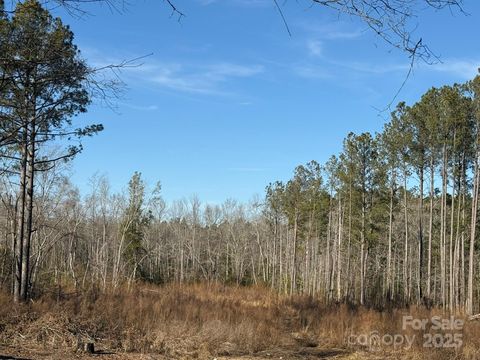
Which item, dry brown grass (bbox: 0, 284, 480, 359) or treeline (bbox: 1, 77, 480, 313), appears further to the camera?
treeline (bbox: 1, 77, 480, 313)

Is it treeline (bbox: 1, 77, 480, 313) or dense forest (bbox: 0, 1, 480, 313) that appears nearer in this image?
dense forest (bbox: 0, 1, 480, 313)

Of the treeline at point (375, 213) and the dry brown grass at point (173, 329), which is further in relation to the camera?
the treeline at point (375, 213)

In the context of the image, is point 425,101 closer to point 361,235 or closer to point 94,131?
point 361,235

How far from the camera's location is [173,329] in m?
11.5

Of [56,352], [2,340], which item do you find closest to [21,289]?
[2,340]

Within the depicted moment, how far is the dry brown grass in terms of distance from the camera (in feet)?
33.8

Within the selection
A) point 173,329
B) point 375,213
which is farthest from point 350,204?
point 173,329

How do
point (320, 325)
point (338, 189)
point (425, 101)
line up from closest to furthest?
point (320, 325) < point (425, 101) < point (338, 189)

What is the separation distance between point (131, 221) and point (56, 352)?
28162 millimetres

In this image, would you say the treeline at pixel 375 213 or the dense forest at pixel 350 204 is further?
the treeline at pixel 375 213

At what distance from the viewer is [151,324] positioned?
12.0 metres

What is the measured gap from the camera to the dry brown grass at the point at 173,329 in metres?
10.3

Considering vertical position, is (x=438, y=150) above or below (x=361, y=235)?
above

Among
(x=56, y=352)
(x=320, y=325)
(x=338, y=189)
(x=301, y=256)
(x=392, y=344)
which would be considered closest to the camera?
(x=56, y=352)
